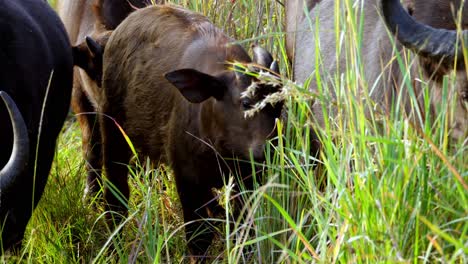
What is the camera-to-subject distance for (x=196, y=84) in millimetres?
5672

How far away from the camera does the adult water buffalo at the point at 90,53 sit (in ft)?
24.5

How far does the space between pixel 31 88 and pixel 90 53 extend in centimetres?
156

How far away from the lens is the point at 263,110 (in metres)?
5.44

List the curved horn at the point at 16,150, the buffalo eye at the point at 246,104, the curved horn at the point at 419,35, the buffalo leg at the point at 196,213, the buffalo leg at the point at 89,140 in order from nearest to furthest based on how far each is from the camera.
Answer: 1. the curved horn at the point at 16,150
2. the curved horn at the point at 419,35
3. the buffalo eye at the point at 246,104
4. the buffalo leg at the point at 196,213
5. the buffalo leg at the point at 89,140

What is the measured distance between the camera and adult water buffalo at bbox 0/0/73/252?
565 cm

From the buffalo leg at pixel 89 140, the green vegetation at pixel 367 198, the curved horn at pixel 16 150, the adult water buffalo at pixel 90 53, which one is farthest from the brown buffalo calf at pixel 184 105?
the curved horn at pixel 16 150

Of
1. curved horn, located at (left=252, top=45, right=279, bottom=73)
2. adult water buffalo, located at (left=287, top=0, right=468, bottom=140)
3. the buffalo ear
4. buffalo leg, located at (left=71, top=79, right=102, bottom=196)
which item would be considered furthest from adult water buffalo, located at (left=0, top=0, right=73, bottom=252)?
adult water buffalo, located at (left=287, top=0, right=468, bottom=140)

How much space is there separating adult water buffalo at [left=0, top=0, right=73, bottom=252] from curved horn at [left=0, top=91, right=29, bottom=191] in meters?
0.55

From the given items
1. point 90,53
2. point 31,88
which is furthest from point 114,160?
point 31,88

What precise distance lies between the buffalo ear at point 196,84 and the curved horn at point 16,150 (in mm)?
1247

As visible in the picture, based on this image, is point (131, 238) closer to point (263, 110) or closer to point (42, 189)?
point (42, 189)

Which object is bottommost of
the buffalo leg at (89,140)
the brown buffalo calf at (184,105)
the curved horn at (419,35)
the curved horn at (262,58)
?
the buffalo leg at (89,140)

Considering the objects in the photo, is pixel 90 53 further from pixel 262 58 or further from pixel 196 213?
pixel 262 58

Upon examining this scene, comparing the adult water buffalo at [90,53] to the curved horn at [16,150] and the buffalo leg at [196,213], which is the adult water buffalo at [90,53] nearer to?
the buffalo leg at [196,213]
